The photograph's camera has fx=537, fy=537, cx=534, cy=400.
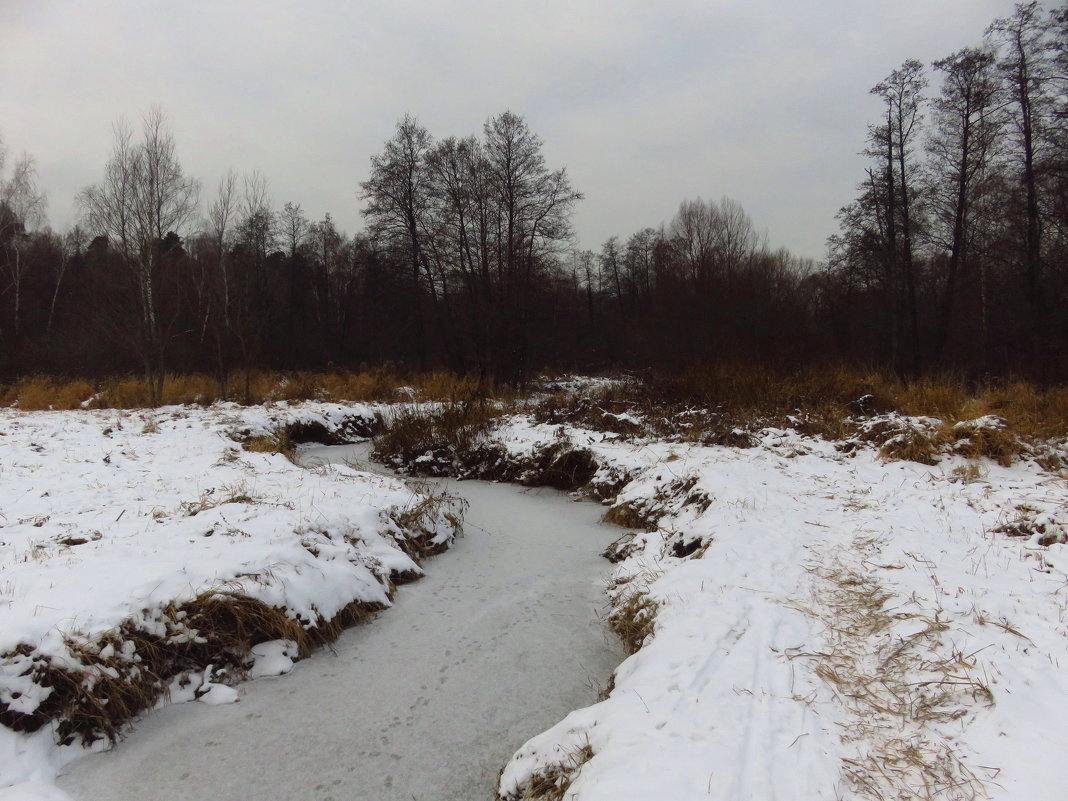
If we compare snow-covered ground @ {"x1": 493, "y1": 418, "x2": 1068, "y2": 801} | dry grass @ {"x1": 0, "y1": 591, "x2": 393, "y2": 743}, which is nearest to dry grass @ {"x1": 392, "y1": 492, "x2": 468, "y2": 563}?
dry grass @ {"x1": 0, "y1": 591, "x2": 393, "y2": 743}

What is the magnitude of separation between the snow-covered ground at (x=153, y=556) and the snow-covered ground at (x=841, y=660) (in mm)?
2406

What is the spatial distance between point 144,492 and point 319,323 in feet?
107

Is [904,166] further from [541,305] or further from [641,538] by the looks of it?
[641,538]

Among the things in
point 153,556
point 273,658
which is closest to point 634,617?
point 273,658

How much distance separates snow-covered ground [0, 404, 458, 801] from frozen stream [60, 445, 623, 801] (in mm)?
265

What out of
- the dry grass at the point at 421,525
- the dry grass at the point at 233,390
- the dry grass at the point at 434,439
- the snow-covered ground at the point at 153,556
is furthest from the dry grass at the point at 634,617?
the dry grass at the point at 233,390

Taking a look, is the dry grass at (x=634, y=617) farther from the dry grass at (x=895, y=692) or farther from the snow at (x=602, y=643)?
the dry grass at (x=895, y=692)

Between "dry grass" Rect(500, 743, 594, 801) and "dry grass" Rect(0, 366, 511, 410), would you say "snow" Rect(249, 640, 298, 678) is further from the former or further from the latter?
"dry grass" Rect(0, 366, 511, 410)

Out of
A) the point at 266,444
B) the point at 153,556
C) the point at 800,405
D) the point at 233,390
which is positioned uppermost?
the point at 233,390

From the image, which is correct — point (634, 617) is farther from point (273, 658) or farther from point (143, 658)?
point (143, 658)

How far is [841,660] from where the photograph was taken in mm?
3088

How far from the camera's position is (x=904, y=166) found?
18.2 m

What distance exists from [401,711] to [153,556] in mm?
2399

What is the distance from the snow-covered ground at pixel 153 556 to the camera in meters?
3.01
